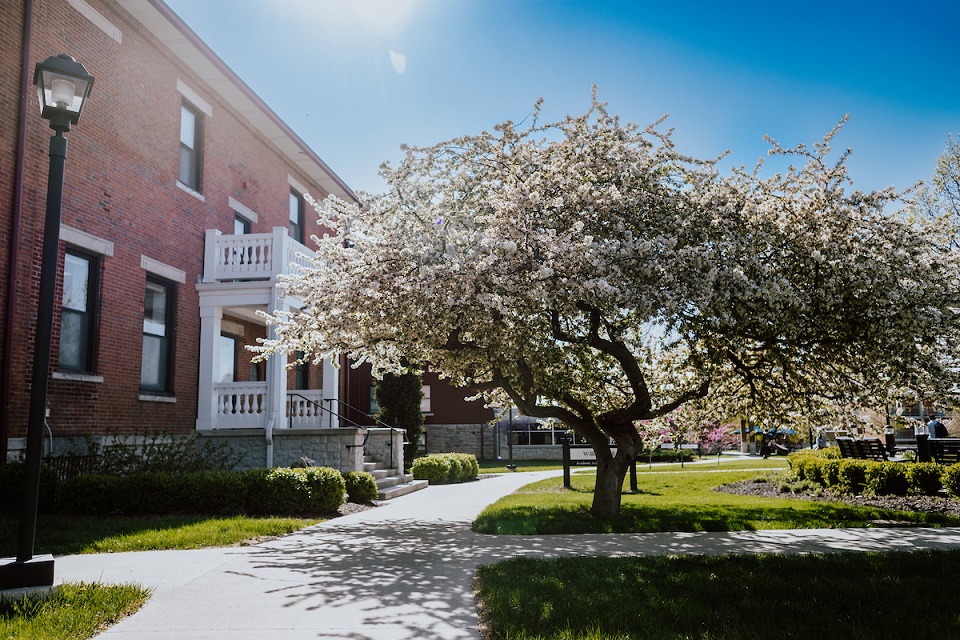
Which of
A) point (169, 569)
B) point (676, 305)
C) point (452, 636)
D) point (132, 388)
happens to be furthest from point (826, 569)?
point (132, 388)

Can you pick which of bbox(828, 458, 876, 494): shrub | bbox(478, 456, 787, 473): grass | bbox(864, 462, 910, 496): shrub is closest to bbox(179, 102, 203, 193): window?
bbox(828, 458, 876, 494): shrub

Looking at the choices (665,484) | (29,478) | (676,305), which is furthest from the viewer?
(665,484)

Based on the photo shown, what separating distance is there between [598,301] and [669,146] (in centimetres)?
259

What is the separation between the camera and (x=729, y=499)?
13391 millimetres

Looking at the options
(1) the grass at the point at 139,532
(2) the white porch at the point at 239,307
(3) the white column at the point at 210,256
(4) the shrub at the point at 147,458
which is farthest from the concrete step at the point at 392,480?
(3) the white column at the point at 210,256

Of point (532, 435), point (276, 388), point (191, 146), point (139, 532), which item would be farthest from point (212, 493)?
point (532, 435)

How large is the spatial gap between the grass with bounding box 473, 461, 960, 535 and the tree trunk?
0.20 metres

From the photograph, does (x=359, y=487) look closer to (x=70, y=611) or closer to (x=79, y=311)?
(x=79, y=311)

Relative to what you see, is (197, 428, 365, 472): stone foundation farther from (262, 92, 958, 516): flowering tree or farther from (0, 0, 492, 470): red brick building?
(262, 92, 958, 516): flowering tree

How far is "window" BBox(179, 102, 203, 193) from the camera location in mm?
15023

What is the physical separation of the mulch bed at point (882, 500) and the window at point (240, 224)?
41.0ft

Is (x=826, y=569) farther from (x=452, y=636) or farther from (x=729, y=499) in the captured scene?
(x=729, y=499)

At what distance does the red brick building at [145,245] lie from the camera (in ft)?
35.4

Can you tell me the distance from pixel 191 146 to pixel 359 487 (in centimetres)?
819
